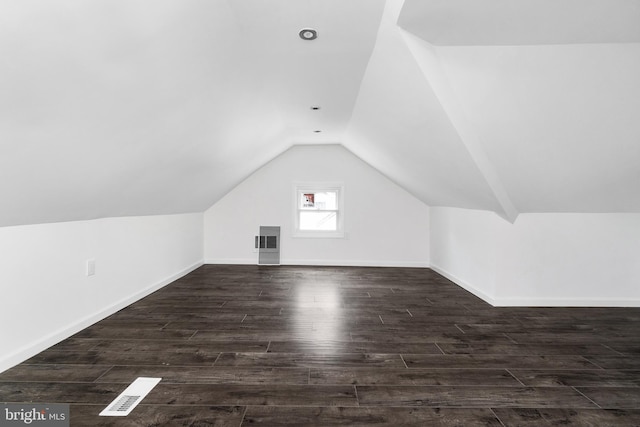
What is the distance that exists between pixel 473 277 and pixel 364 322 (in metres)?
1.94

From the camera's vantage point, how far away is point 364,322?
3.18m

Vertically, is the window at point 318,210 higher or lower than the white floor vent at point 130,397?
higher

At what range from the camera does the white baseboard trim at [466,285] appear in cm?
383

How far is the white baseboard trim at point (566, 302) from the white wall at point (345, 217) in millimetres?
2462

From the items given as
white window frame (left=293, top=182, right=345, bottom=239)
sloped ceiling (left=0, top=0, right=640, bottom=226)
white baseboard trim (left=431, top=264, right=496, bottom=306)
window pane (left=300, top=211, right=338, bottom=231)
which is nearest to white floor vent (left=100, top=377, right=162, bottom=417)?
sloped ceiling (left=0, top=0, right=640, bottom=226)

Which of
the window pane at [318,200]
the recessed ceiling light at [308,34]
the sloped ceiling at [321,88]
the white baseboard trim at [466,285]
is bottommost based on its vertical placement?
the white baseboard trim at [466,285]

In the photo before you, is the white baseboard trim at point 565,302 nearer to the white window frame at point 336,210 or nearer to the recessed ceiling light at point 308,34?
the white window frame at point 336,210

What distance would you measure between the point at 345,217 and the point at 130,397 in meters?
4.73

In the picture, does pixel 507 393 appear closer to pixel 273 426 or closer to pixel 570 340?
pixel 570 340

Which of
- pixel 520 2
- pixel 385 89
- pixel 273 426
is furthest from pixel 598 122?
pixel 273 426

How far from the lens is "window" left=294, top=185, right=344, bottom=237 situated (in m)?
6.28

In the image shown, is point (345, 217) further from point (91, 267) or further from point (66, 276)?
point (66, 276)

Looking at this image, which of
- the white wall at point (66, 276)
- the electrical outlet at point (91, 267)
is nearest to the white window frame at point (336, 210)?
the white wall at point (66, 276)
